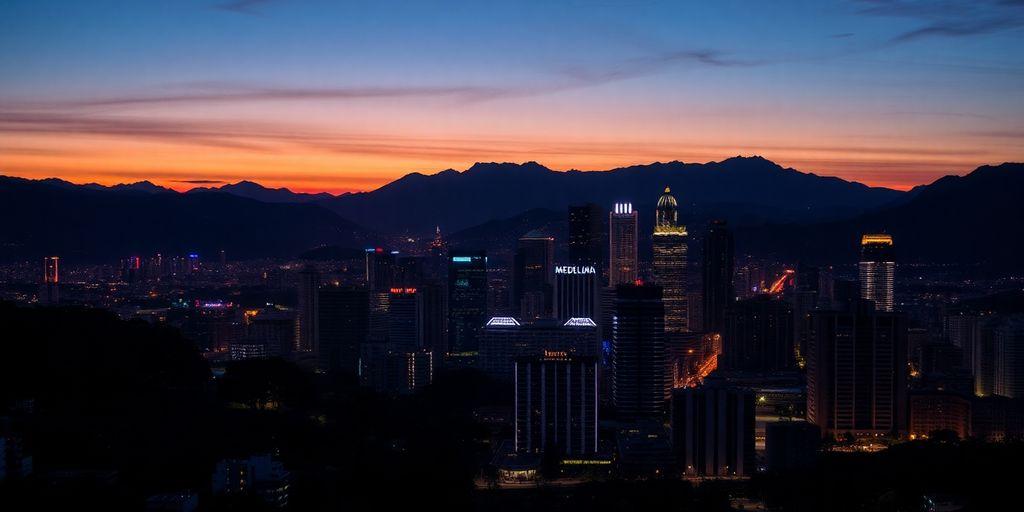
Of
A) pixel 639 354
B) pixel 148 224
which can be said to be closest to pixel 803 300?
A: pixel 639 354

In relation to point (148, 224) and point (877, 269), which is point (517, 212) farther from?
point (877, 269)

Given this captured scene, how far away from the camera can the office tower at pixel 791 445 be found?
18188 mm

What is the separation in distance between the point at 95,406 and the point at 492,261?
34536 millimetres

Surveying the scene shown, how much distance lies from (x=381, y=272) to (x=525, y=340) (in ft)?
46.8

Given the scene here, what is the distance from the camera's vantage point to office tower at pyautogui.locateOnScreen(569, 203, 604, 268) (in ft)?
143

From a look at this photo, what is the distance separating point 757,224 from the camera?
5225cm

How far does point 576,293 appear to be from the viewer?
118ft

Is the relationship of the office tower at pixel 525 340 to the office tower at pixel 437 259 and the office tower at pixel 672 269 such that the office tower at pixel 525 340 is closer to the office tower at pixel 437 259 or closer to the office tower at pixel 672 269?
the office tower at pixel 672 269

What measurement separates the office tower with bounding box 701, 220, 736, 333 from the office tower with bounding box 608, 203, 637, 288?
3.98 meters

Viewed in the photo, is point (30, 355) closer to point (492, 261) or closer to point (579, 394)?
point (579, 394)

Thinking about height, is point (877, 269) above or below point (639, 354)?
above

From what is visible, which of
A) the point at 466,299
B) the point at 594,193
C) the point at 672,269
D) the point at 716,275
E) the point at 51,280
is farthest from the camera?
the point at 594,193

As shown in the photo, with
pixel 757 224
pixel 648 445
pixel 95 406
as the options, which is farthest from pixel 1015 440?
pixel 757 224

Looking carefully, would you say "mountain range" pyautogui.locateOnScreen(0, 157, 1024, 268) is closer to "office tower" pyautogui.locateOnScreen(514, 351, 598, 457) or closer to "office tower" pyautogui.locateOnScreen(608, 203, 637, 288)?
"office tower" pyautogui.locateOnScreen(608, 203, 637, 288)
